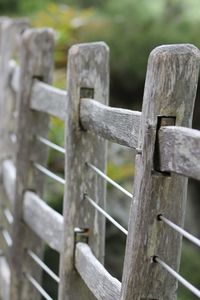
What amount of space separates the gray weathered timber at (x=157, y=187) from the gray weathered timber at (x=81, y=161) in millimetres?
774

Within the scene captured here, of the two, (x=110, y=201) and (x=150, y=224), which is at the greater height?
(x=150, y=224)

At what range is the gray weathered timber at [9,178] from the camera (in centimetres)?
418

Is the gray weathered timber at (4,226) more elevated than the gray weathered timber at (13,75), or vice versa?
the gray weathered timber at (13,75)

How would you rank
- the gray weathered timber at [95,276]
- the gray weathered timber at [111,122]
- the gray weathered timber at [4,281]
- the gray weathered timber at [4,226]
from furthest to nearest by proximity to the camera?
the gray weathered timber at [4,226] → the gray weathered timber at [4,281] → the gray weathered timber at [95,276] → the gray weathered timber at [111,122]

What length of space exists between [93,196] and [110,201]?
12.9 ft

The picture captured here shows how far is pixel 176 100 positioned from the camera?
1846mm

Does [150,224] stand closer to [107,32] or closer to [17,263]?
[17,263]

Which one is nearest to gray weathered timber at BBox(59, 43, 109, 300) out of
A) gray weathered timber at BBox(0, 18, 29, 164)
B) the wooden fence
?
the wooden fence

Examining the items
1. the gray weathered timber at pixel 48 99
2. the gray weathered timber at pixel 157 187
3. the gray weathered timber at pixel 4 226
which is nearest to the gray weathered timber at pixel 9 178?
the gray weathered timber at pixel 4 226

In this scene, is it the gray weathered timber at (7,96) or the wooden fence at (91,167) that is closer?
the wooden fence at (91,167)

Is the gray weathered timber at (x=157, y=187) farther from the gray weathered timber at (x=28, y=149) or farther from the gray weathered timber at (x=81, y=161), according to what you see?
the gray weathered timber at (x=28, y=149)

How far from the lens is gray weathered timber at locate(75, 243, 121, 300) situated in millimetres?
2229

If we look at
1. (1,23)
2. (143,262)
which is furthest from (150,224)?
(1,23)

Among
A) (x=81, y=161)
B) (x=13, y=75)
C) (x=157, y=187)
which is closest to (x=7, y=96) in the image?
(x=13, y=75)
